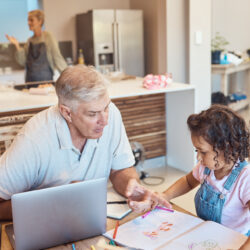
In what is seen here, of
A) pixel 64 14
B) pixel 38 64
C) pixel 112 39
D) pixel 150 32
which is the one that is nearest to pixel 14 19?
pixel 64 14

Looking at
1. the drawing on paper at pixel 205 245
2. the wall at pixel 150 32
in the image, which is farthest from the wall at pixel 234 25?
the drawing on paper at pixel 205 245

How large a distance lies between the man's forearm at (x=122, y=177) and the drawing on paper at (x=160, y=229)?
355mm

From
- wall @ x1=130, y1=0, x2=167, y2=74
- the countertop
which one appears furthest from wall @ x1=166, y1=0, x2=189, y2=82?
wall @ x1=130, y1=0, x2=167, y2=74

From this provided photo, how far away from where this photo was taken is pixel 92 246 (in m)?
1.17

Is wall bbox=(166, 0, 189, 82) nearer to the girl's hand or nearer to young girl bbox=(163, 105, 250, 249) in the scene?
young girl bbox=(163, 105, 250, 249)

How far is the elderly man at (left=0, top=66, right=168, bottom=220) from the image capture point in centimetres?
145

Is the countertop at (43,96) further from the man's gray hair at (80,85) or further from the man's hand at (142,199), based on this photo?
the man's hand at (142,199)

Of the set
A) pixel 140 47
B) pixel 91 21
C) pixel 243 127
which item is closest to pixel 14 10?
pixel 91 21

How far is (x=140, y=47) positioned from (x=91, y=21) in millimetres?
795

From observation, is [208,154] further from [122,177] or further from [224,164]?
[122,177]

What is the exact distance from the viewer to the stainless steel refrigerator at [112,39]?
4.93 meters

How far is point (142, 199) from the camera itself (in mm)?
1450

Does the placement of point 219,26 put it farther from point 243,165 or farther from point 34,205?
point 34,205

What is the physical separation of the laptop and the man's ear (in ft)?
1.48
